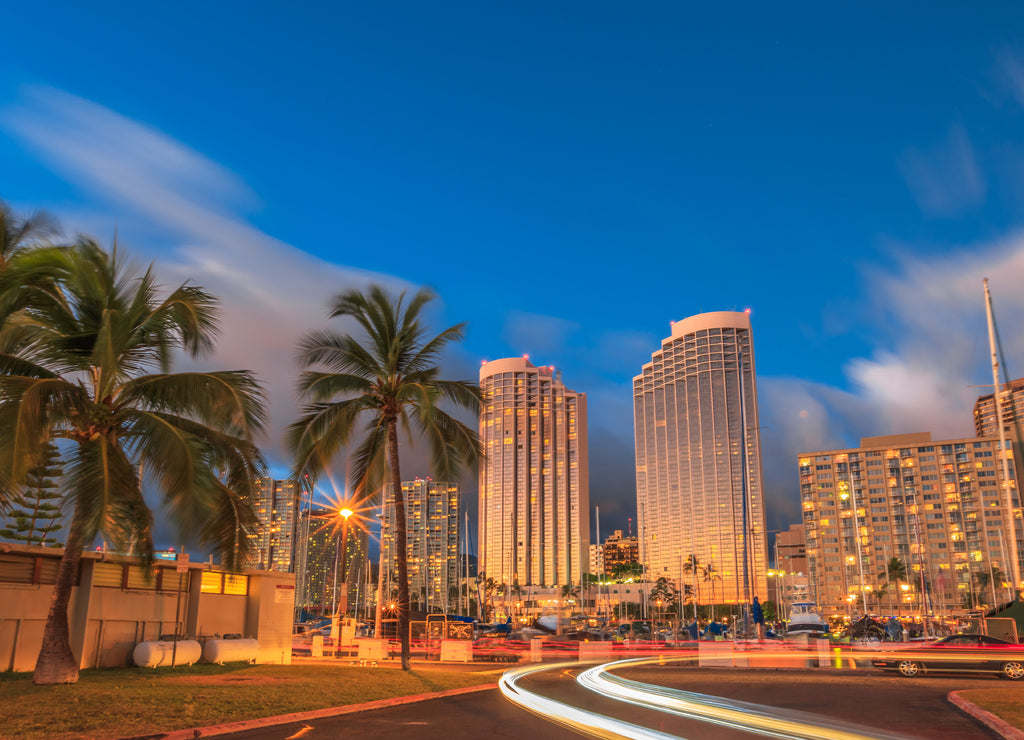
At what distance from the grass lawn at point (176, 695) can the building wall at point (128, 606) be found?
1090 mm

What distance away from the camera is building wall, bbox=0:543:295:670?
18531 mm

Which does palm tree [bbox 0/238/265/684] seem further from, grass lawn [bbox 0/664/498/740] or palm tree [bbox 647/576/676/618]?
palm tree [bbox 647/576/676/618]

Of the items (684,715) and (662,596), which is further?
(662,596)

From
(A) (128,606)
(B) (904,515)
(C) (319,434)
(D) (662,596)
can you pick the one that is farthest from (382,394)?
(B) (904,515)

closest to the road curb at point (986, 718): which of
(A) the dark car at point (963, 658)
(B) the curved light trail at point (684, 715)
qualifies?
(B) the curved light trail at point (684, 715)

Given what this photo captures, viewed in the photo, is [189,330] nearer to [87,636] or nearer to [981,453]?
[87,636]

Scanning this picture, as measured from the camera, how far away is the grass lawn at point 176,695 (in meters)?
11.3

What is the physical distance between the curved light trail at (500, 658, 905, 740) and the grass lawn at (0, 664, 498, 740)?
338cm

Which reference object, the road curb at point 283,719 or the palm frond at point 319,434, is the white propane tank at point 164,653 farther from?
the road curb at point 283,719

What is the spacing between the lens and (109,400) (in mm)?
16609

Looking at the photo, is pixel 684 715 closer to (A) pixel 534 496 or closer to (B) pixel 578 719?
(B) pixel 578 719

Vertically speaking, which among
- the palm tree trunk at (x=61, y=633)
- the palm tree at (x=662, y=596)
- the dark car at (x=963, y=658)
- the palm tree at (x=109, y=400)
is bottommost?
the palm tree at (x=662, y=596)

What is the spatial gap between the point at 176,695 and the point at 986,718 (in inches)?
558

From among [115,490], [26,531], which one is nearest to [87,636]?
[115,490]
